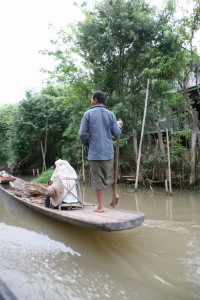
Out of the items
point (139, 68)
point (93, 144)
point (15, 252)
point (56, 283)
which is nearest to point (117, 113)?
point (139, 68)

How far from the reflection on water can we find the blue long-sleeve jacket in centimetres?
123

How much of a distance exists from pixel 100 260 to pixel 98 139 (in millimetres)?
1593

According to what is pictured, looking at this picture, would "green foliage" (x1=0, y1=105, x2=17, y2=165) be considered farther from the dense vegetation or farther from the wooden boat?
the wooden boat

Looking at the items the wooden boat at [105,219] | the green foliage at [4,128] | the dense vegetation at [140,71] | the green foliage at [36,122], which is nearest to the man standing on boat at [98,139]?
the wooden boat at [105,219]

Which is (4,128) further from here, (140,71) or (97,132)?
(97,132)

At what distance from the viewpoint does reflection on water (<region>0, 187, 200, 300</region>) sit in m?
2.96

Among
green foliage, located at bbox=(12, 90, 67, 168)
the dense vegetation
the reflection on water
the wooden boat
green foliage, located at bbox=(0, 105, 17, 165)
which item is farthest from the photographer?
green foliage, located at bbox=(0, 105, 17, 165)

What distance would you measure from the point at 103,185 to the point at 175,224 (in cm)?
192

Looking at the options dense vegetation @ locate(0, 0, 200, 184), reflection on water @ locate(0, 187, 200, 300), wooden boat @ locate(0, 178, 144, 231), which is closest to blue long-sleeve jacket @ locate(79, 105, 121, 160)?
wooden boat @ locate(0, 178, 144, 231)

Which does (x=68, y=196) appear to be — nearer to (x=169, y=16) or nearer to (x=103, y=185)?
(x=103, y=185)

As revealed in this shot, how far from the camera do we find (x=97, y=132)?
4.41 meters

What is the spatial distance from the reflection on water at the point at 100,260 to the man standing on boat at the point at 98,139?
0.70m

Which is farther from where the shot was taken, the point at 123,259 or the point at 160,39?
the point at 160,39

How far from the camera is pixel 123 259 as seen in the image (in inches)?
149
